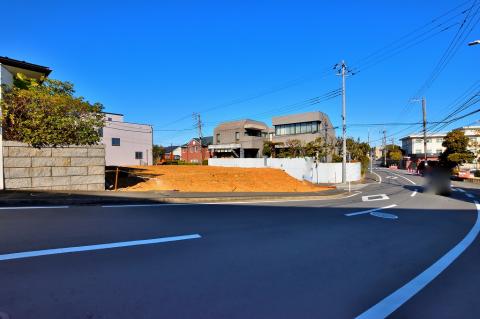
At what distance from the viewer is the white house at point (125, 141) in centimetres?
3962

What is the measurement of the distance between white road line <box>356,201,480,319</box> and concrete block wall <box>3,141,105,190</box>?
10.8 metres

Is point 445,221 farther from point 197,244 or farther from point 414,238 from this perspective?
point 197,244

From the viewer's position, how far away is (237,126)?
49000mm

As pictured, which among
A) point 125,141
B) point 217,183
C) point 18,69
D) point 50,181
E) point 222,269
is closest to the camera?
point 222,269

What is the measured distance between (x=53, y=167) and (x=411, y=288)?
36.8 ft

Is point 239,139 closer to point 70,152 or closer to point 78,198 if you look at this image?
point 70,152

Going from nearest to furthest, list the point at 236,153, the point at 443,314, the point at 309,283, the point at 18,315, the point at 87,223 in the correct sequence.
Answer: the point at 18,315, the point at 443,314, the point at 309,283, the point at 87,223, the point at 236,153

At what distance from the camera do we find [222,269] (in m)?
4.23

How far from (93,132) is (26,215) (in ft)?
18.3

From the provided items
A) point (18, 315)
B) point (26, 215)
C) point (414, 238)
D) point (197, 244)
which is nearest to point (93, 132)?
point (26, 215)

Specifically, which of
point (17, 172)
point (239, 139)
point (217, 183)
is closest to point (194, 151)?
point (239, 139)

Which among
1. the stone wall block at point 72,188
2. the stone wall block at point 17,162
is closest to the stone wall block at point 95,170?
the stone wall block at point 72,188

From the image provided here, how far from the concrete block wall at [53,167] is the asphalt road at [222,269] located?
9.65 ft

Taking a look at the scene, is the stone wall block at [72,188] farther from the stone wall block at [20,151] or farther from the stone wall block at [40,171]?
the stone wall block at [20,151]
